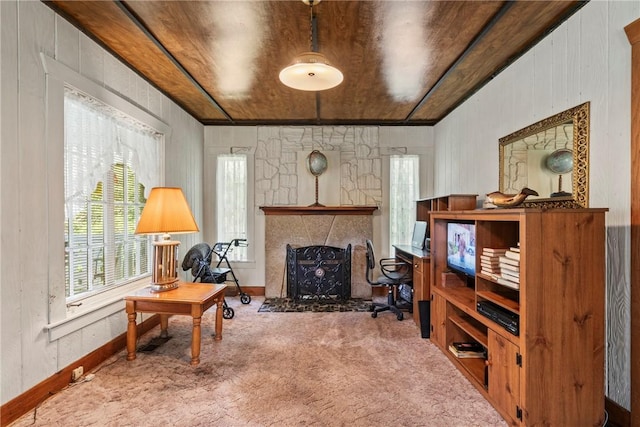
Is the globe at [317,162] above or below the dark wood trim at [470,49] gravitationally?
below

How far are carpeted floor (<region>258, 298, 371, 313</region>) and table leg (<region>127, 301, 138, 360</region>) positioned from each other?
161 centimetres

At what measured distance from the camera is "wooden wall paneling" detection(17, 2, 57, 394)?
190cm

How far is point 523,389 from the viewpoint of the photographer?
5.55ft

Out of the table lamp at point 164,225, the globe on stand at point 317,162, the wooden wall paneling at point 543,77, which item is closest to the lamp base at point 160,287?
the table lamp at point 164,225

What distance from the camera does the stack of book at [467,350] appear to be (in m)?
2.51

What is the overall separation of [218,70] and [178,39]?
1.84 ft

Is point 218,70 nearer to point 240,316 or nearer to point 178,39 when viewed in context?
point 178,39

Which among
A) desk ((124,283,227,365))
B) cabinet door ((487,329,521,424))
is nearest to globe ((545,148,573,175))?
cabinet door ((487,329,521,424))

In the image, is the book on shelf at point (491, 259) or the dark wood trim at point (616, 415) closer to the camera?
the dark wood trim at point (616, 415)

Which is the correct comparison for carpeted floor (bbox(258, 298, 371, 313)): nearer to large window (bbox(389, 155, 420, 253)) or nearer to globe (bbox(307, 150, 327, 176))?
large window (bbox(389, 155, 420, 253))

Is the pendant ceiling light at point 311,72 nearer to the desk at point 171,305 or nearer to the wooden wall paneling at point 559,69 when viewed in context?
the wooden wall paneling at point 559,69

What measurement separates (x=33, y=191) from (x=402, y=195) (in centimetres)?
434

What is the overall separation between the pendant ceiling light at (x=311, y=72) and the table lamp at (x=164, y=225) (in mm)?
1438

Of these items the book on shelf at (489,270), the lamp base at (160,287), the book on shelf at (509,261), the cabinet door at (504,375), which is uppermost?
the book on shelf at (509,261)
